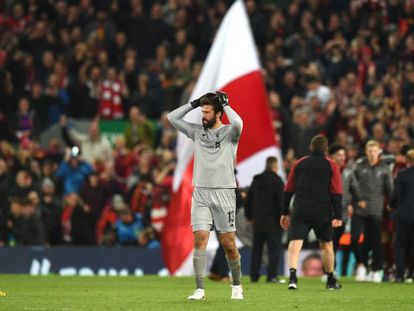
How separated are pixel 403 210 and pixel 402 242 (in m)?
0.55

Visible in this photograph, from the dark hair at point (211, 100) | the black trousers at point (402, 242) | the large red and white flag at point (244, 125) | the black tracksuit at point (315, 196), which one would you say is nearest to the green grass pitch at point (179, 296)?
the black trousers at point (402, 242)

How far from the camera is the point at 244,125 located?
25.0 metres

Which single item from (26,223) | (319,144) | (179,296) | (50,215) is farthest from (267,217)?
(50,215)

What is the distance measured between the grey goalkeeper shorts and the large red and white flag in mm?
9262

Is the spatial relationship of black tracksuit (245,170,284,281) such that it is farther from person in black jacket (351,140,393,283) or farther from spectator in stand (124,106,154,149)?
spectator in stand (124,106,154,149)

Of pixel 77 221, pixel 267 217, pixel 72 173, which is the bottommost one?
pixel 267 217

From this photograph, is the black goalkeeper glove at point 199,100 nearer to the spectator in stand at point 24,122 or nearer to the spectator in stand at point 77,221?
the spectator in stand at point 77,221

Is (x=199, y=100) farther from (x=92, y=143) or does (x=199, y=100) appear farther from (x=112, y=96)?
(x=112, y=96)

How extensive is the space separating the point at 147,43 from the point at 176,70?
1818 millimetres

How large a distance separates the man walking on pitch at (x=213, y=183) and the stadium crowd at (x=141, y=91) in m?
7.93

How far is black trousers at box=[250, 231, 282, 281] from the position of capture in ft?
71.5

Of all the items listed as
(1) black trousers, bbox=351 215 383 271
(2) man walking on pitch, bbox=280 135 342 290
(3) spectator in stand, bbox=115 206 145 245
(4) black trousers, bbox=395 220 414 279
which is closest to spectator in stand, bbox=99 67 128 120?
(3) spectator in stand, bbox=115 206 145 245

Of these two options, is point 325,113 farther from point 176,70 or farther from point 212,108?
point 212,108

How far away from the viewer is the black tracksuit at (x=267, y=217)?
2181cm
